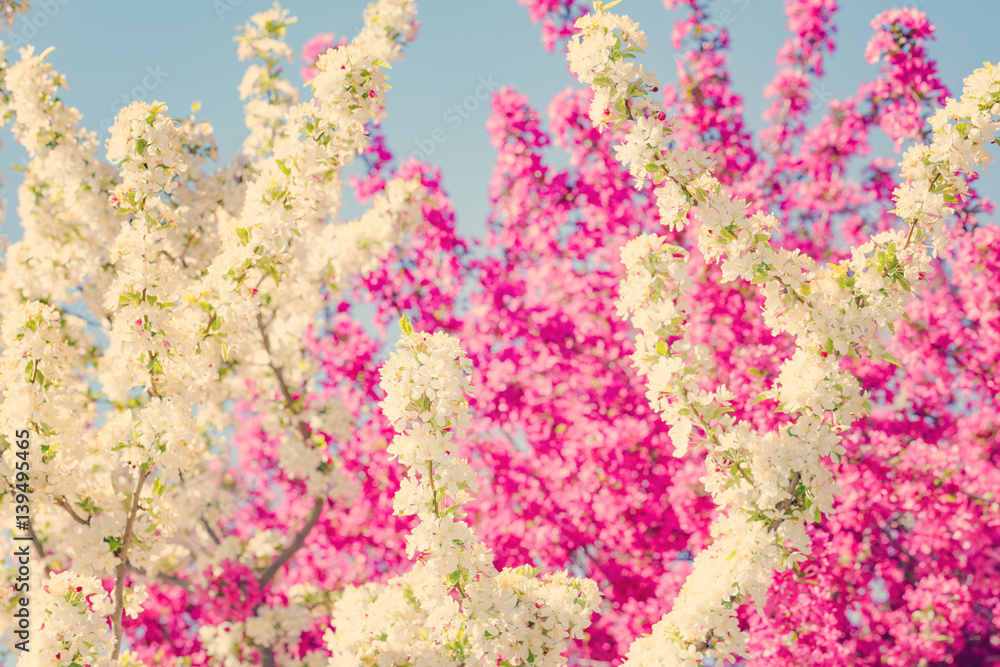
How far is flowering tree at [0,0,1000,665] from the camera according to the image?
375cm

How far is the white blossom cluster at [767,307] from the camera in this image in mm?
3701

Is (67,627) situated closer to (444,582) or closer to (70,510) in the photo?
(70,510)

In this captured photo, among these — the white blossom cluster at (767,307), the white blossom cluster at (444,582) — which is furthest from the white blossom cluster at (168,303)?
the white blossom cluster at (767,307)

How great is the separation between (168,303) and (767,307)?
3763 mm

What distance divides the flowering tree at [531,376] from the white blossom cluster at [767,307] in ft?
0.06

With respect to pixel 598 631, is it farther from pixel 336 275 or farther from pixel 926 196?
pixel 926 196

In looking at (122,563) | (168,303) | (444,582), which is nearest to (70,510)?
(122,563)

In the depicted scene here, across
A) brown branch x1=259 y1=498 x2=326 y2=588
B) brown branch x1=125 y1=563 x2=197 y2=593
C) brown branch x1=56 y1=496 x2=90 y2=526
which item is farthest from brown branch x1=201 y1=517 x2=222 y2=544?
brown branch x1=56 y1=496 x2=90 y2=526

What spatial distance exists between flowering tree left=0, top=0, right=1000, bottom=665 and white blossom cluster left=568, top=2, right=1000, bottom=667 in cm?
2

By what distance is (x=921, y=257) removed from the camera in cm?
377

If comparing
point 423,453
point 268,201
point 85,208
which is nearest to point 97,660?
point 423,453

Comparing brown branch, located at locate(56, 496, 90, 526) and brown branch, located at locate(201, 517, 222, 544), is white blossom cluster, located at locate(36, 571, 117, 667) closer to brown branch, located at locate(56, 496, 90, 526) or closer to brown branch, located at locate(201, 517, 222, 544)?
brown branch, located at locate(56, 496, 90, 526)

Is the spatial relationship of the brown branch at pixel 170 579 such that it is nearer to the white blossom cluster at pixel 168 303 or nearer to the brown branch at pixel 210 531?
the white blossom cluster at pixel 168 303

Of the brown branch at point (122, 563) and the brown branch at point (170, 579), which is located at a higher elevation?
the brown branch at point (170, 579)
